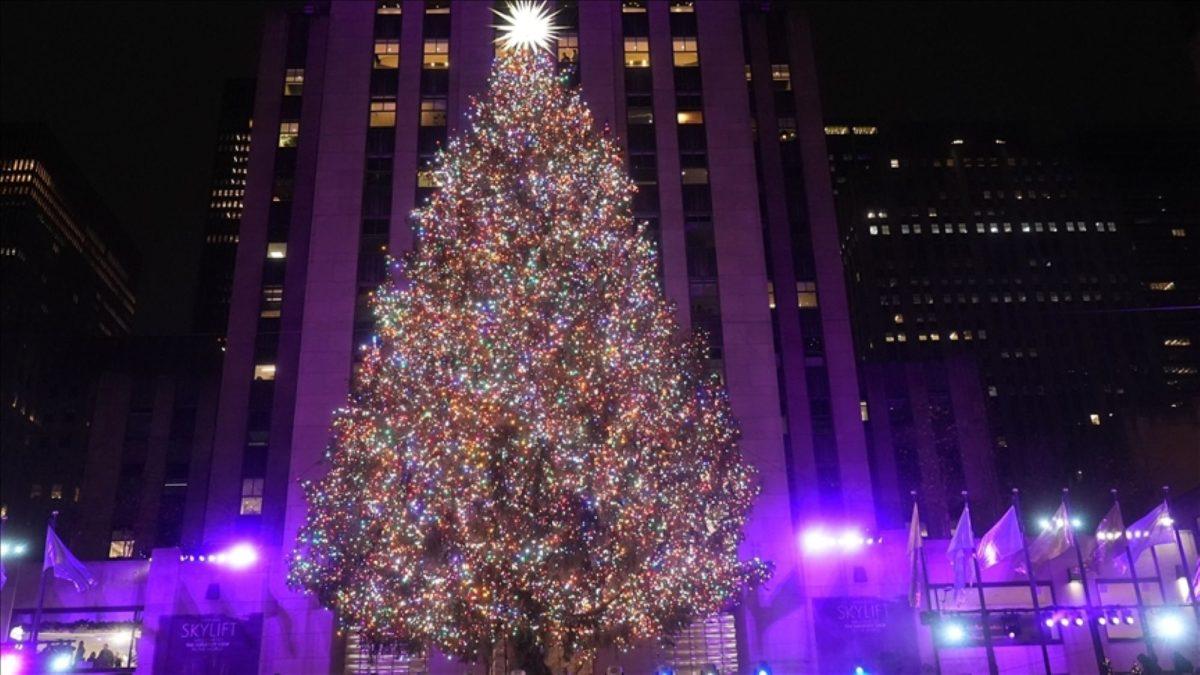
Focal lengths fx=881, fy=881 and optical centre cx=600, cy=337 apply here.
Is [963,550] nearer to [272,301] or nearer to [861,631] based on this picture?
[861,631]

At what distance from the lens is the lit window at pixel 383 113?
155 feet

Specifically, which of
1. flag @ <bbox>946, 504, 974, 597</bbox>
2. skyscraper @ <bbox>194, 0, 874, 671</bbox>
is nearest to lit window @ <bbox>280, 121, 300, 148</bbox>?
skyscraper @ <bbox>194, 0, 874, 671</bbox>

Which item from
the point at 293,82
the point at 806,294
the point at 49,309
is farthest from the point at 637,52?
the point at 49,309

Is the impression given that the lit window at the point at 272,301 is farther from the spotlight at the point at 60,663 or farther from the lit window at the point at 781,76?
the lit window at the point at 781,76

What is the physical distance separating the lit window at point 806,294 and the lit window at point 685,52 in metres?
13.6

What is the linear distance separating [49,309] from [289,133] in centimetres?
8947

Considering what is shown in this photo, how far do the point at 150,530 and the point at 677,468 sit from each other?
5773cm

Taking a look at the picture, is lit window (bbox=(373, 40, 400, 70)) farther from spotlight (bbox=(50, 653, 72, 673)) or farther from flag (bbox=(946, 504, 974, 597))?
flag (bbox=(946, 504, 974, 597))

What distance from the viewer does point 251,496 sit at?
4428 centimetres

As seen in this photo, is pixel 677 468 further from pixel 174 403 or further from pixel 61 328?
pixel 61 328

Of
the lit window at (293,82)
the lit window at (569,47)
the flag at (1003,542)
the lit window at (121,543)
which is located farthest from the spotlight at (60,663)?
the lit window at (121,543)

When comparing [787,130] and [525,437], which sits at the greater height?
[787,130]

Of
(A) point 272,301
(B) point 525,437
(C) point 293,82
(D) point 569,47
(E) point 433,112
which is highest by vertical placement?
(C) point 293,82

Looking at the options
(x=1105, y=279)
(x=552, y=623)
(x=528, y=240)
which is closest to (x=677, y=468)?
(x=552, y=623)
